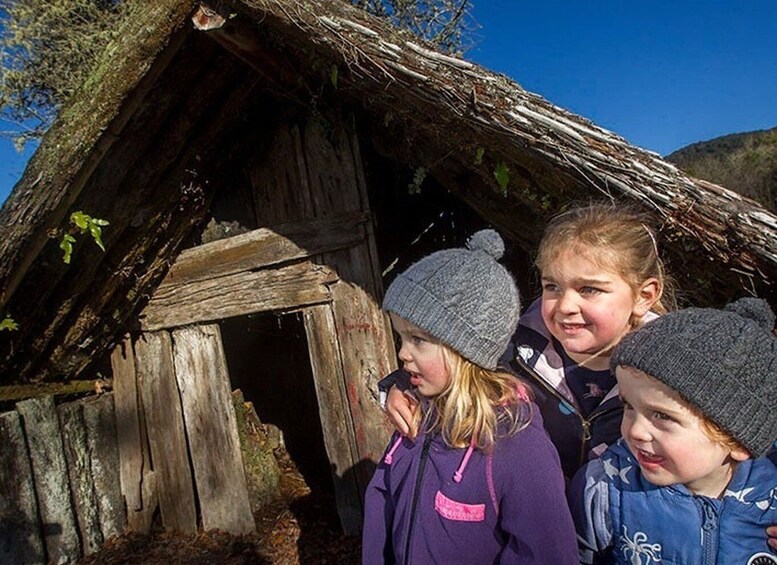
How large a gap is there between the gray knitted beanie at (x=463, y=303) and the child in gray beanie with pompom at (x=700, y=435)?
46cm

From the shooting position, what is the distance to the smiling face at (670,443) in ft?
4.97

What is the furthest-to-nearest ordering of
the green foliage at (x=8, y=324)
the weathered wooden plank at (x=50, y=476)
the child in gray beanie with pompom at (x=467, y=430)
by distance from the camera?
the weathered wooden plank at (x=50, y=476) < the green foliage at (x=8, y=324) < the child in gray beanie with pompom at (x=467, y=430)

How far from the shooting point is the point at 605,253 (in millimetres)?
1922

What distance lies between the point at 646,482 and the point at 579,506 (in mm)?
256

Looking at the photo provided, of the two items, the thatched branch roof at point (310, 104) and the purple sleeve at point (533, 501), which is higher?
the thatched branch roof at point (310, 104)

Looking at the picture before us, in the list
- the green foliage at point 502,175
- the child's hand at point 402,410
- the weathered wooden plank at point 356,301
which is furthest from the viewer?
the weathered wooden plank at point 356,301

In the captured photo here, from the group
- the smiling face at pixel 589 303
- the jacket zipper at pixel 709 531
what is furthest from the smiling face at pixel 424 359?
the jacket zipper at pixel 709 531

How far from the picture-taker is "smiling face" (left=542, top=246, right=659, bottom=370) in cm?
192

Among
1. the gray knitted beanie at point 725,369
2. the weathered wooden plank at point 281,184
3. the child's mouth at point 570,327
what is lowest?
the gray knitted beanie at point 725,369

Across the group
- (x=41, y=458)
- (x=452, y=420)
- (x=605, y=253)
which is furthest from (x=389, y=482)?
(x=41, y=458)

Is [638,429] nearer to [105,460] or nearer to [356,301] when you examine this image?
[356,301]

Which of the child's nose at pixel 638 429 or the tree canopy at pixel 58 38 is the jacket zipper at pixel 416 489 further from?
the tree canopy at pixel 58 38

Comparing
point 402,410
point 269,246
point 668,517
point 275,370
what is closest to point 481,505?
point 402,410

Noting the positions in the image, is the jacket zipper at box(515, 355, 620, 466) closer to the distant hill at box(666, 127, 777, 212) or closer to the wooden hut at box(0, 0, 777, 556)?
the wooden hut at box(0, 0, 777, 556)
